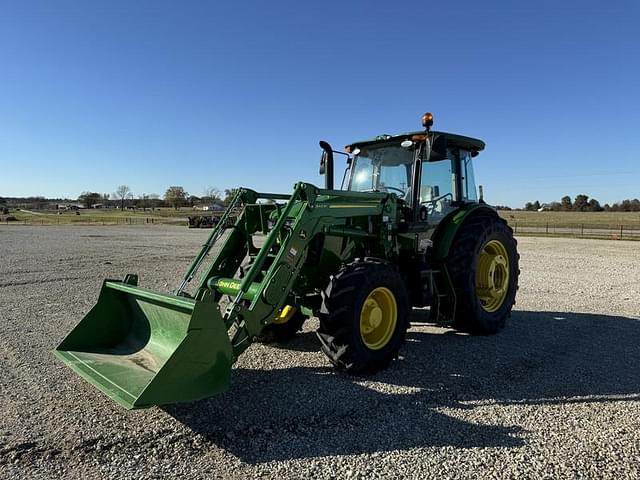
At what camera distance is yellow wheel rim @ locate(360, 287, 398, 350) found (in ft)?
17.3

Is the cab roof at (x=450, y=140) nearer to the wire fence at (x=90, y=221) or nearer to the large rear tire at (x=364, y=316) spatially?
the large rear tire at (x=364, y=316)

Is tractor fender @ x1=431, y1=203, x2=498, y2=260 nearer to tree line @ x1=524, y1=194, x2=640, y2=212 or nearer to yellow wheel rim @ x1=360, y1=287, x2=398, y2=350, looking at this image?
yellow wheel rim @ x1=360, y1=287, x2=398, y2=350

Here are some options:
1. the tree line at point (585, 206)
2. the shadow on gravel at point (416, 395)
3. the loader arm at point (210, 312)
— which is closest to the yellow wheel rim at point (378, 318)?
the shadow on gravel at point (416, 395)

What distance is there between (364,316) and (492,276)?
2.95 metres

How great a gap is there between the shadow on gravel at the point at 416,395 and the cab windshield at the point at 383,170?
211cm

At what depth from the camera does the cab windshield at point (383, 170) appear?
6828mm

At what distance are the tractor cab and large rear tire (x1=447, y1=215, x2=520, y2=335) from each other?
0.49 metres

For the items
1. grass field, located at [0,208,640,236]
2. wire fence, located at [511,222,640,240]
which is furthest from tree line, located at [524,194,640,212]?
wire fence, located at [511,222,640,240]

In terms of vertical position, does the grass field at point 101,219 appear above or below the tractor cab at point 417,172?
below

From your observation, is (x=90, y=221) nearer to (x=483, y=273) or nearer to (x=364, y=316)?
(x=483, y=273)

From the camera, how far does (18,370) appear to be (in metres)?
5.32

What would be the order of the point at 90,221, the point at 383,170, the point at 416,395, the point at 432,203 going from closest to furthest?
1. the point at 416,395
2. the point at 432,203
3. the point at 383,170
4. the point at 90,221

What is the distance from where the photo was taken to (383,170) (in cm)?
709

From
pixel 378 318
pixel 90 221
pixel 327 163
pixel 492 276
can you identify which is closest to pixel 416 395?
pixel 378 318
